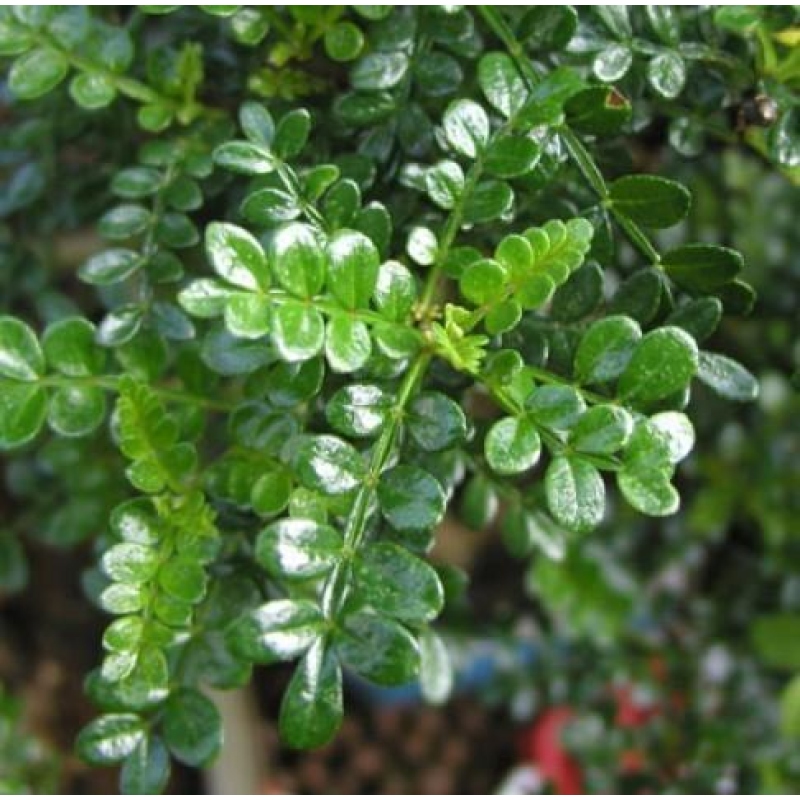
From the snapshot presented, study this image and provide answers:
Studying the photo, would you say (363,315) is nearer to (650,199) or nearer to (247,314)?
(247,314)

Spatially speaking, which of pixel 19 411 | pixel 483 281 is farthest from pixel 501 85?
pixel 19 411

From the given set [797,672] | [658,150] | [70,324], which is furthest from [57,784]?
[658,150]

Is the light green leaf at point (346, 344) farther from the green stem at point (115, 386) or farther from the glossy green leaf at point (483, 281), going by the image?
the green stem at point (115, 386)

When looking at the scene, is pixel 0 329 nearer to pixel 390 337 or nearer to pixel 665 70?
pixel 390 337

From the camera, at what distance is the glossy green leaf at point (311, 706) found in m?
0.76

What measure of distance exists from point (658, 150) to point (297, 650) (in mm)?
728

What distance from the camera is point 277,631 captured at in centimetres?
76

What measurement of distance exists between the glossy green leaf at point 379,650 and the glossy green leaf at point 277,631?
2cm

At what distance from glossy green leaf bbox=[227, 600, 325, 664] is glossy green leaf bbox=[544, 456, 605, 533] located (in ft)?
0.51

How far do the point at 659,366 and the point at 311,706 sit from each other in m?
0.29

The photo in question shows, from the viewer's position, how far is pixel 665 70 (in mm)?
888

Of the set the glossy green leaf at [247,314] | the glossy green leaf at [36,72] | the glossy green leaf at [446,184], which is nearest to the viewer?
the glossy green leaf at [247,314]

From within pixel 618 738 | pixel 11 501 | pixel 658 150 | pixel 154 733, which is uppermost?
pixel 658 150

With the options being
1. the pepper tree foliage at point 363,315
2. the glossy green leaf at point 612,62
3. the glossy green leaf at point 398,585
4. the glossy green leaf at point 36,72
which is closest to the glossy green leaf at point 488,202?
the pepper tree foliage at point 363,315
